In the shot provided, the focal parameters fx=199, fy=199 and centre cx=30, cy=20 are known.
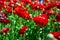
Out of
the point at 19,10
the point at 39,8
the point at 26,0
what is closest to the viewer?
the point at 19,10

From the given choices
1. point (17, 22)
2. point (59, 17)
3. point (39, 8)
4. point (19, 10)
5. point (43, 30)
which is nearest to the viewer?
point (59, 17)

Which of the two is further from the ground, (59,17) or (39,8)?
(59,17)

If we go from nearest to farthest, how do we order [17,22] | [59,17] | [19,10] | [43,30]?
[59,17] → [43,30] → [19,10] → [17,22]

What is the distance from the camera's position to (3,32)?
1.45 m

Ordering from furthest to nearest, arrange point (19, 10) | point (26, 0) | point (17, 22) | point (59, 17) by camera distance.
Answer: point (26, 0), point (17, 22), point (19, 10), point (59, 17)

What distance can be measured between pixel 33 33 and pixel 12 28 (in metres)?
0.25

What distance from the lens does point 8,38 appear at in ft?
5.12

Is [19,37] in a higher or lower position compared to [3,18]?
lower

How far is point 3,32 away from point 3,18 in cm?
17

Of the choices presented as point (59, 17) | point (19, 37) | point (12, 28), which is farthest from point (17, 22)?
point (59, 17)

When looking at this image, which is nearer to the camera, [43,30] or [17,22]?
[43,30]

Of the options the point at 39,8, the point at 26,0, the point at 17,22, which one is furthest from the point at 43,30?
the point at 26,0

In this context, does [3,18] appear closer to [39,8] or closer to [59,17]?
[59,17]

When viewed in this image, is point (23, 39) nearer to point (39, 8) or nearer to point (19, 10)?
point (19, 10)
